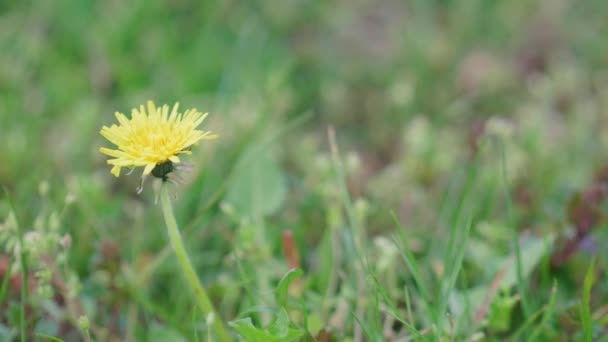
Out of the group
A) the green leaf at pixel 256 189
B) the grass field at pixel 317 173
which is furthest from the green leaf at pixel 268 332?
the green leaf at pixel 256 189

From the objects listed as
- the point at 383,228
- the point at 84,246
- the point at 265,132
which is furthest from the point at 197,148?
the point at 383,228

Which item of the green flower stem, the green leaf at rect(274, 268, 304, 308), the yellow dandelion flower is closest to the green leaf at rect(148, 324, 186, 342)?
the green flower stem

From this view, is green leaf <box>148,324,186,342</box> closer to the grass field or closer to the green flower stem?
the grass field

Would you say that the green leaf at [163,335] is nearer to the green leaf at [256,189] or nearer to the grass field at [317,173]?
the grass field at [317,173]

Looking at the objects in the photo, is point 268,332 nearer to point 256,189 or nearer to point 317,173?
point 256,189

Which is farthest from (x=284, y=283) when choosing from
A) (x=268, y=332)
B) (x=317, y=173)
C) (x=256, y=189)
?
Answer: (x=317, y=173)

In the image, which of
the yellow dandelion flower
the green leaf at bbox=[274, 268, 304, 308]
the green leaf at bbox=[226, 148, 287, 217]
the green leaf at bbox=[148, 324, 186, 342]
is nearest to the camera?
the yellow dandelion flower
